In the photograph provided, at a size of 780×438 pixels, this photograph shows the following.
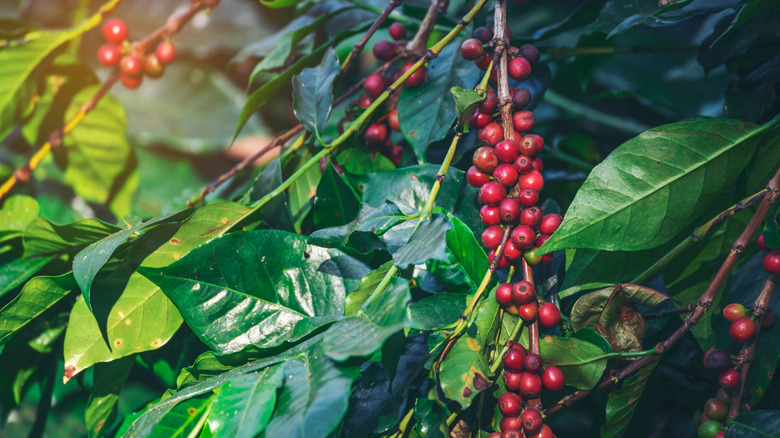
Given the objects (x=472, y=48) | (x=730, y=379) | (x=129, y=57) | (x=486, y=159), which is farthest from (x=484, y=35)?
(x=129, y=57)

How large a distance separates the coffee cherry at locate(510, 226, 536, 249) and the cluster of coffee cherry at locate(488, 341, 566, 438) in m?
0.07

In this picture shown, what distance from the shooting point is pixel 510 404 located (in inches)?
14.0

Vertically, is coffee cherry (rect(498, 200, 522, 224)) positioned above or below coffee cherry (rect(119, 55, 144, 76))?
below

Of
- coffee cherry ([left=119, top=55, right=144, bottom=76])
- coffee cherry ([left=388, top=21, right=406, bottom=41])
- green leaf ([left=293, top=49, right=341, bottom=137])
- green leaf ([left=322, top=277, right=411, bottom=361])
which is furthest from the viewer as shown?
coffee cherry ([left=119, top=55, right=144, bottom=76])

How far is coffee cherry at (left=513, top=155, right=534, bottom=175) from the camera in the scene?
1.29 ft

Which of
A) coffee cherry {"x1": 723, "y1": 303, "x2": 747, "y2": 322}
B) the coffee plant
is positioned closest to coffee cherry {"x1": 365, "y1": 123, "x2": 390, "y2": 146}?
the coffee plant

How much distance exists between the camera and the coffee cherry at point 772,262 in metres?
0.39

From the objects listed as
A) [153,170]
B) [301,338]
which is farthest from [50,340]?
[153,170]

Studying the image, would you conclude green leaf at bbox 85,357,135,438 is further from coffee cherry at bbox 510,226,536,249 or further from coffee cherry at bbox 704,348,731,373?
coffee cherry at bbox 704,348,731,373

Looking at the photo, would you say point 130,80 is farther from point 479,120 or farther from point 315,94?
point 479,120

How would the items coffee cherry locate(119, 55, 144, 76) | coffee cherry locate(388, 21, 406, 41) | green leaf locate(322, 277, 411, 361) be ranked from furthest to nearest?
1. coffee cherry locate(119, 55, 144, 76)
2. coffee cherry locate(388, 21, 406, 41)
3. green leaf locate(322, 277, 411, 361)

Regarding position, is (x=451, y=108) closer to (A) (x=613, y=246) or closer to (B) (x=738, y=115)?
(A) (x=613, y=246)

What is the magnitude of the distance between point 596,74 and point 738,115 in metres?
0.68

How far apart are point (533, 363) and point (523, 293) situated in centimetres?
5
